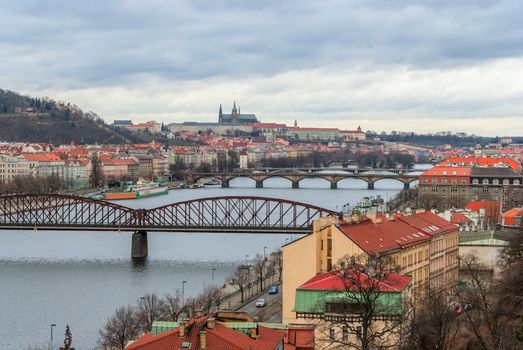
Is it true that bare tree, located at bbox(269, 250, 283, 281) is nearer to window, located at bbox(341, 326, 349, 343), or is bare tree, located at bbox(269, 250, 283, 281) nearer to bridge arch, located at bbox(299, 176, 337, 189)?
window, located at bbox(341, 326, 349, 343)

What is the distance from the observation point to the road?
2597 centimetres

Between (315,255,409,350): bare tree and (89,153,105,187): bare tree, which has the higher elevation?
(315,255,409,350): bare tree

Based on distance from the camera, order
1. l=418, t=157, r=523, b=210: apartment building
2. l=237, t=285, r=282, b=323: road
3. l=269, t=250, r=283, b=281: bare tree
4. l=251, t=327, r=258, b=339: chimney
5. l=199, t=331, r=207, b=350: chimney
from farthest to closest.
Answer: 1. l=418, t=157, r=523, b=210: apartment building
2. l=269, t=250, r=283, b=281: bare tree
3. l=237, t=285, r=282, b=323: road
4. l=251, t=327, r=258, b=339: chimney
5. l=199, t=331, r=207, b=350: chimney

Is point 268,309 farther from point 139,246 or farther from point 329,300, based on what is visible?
point 139,246

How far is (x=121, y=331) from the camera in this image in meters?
23.6

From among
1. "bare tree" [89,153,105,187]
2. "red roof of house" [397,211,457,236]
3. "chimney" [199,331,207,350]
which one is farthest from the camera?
"bare tree" [89,153,105,187]

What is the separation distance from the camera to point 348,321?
16797 mm

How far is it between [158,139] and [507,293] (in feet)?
552

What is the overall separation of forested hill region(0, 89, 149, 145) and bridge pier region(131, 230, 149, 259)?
102030 millimetres

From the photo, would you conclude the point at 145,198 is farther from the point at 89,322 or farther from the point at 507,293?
the point at 507,293

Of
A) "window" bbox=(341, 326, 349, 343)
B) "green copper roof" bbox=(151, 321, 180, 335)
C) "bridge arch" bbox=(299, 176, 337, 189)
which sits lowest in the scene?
"bridge arch" bbox=(299, 176, 337, 189)

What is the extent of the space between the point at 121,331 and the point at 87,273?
1495 cm

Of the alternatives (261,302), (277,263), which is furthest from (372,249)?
(277,263)

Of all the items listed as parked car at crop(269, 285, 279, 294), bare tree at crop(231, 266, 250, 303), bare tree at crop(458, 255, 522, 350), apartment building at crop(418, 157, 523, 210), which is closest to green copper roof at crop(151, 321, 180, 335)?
bare tree at crop(458, 255, 522, 350)
